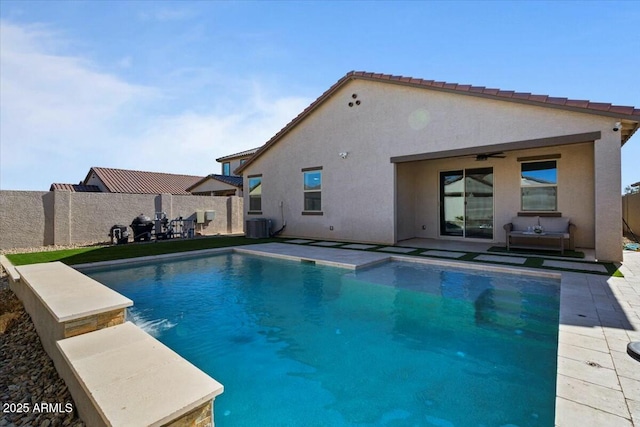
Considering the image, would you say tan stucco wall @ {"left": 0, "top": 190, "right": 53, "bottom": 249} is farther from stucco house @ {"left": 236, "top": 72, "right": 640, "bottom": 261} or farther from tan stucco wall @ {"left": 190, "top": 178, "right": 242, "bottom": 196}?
tan stucco wall @ {"left": 190, "top": 178, "right": 242, "bottom": 196}

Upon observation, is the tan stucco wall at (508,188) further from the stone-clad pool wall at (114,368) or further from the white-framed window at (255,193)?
the stone-clad pool wall at (114,368)

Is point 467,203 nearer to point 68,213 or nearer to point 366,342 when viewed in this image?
point 366,342

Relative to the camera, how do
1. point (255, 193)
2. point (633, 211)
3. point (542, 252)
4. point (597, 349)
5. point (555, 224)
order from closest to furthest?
1. point (597, 349)
2. point (542, 252)
3. point (555, 224)
4. point (633, 211)
5. point (255, 193)

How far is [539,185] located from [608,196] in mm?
3045

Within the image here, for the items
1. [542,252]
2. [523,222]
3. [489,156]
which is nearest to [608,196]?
[542,252]

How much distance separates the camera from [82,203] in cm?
1341

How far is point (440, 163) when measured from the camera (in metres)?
12.6

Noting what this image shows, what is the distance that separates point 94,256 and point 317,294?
7706 mm

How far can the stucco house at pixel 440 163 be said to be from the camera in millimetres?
7816

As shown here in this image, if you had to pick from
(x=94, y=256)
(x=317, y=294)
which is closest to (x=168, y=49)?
(x=94, y=256)

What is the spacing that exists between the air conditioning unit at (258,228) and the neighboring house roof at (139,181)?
14373 millimetres

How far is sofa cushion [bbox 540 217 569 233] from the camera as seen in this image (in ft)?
32.1

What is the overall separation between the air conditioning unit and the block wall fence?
4342 millimetres

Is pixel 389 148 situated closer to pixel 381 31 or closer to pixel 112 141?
pixel 381 31
